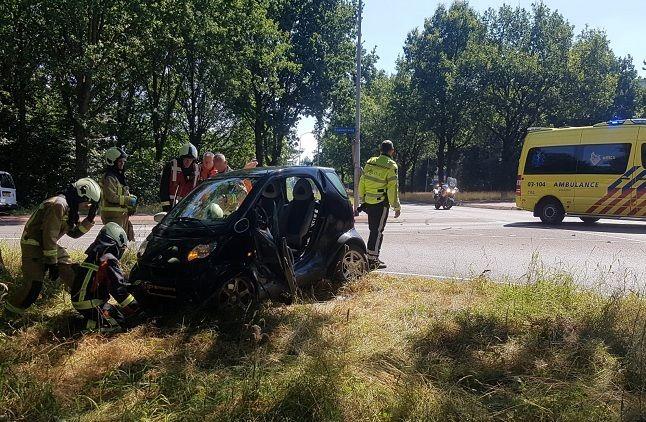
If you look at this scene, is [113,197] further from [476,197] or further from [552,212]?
[476,197]

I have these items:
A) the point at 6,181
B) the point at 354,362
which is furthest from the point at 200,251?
the point at 6,181

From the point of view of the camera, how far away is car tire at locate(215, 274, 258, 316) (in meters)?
4.88

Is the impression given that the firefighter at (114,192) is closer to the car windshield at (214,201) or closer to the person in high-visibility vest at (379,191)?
the car windshield at (214,201)

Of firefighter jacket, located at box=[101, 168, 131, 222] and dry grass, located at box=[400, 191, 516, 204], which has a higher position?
firefighter jacket, located at box=[101, 168, 131, 222]

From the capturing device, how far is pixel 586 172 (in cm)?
1477

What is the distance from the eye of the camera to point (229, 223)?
5.16 meters

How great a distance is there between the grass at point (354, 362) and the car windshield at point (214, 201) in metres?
1.08

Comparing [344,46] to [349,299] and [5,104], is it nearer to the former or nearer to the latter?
[5,104]

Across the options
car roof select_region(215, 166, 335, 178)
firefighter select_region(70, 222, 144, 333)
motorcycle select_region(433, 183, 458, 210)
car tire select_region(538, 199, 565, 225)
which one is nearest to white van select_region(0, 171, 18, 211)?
car roof select_region(215, 166, 335, 178)

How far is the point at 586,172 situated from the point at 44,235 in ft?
46.3

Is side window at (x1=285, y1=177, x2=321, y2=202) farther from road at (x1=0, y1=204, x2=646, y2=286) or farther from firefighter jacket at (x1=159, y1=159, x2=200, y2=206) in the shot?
road at (x1=0, y1=204, x2=646, y2=286)

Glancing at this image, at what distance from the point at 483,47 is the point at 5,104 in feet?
107

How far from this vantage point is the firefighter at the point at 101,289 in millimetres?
4750

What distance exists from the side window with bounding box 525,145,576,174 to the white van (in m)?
18.7
